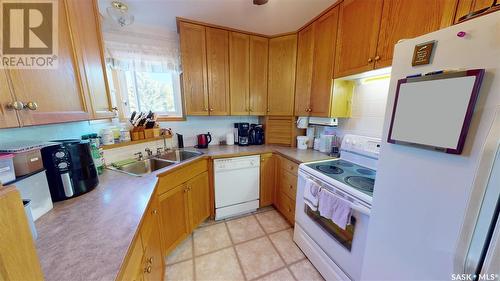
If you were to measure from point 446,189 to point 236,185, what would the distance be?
1753mm

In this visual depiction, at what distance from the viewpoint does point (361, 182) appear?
1.26 meters

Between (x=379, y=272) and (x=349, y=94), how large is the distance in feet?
5.07

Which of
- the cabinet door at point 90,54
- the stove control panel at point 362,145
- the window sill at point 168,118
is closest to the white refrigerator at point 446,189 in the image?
the stove control panel at point 362,145

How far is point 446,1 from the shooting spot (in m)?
0.90

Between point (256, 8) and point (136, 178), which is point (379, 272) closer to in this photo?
point (136, 178)

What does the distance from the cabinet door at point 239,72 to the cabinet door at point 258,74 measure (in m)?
0.06

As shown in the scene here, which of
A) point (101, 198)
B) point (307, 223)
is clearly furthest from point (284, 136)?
point (101, 198)

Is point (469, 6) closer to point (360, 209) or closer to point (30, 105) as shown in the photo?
point (360, 209)

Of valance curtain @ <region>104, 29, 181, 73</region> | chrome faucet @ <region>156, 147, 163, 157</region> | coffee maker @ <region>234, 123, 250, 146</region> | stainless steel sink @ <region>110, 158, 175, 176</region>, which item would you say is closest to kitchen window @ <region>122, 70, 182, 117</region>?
valance curtain @ <region>104, 29, 181, 73</region>

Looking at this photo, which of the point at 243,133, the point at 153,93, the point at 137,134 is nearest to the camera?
the point at 137,134

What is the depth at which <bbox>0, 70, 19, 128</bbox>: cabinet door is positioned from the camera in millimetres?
602

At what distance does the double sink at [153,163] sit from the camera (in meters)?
1.60

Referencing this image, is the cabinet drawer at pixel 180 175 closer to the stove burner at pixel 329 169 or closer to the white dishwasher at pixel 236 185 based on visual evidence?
the white dishwasher at pixel 236 185

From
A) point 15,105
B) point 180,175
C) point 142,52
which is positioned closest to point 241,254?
point 180,175
